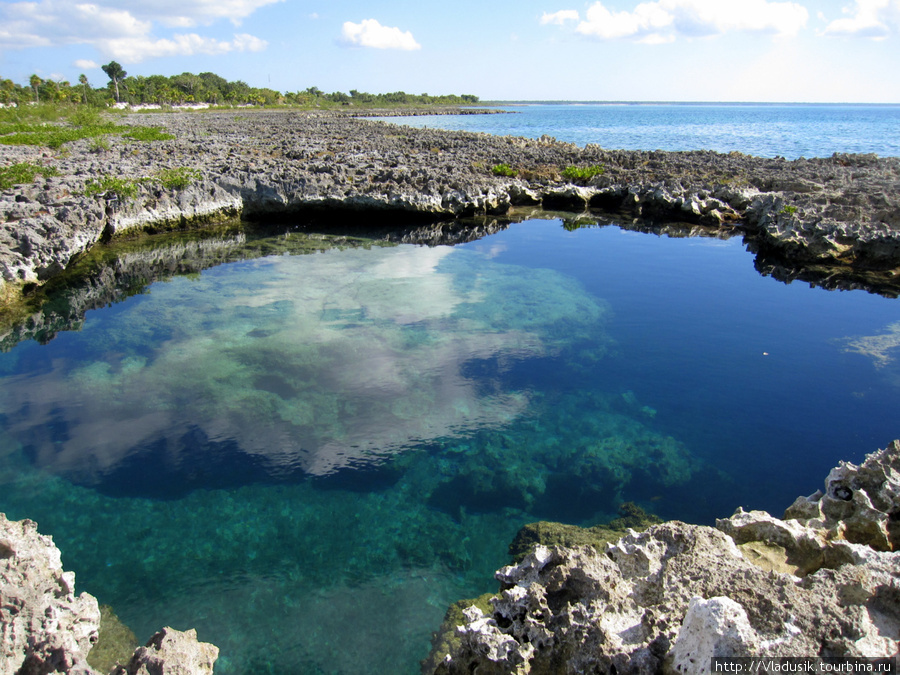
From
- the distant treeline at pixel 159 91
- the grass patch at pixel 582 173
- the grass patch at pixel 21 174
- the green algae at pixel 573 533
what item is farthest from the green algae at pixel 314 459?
the distant treeline at pixel 159 91

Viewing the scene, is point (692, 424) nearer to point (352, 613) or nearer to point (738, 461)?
point (738, 461)

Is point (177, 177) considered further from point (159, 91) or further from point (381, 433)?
point (159, 91)

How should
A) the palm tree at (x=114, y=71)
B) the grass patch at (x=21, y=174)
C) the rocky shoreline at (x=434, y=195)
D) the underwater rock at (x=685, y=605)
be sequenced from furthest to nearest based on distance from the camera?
the palm tree at (x=114, y=71) → the grass patch at (x=21, y=174) → the rocky shoreline at (x=434, y=195) → the underwater rock at (x=685, y=605)

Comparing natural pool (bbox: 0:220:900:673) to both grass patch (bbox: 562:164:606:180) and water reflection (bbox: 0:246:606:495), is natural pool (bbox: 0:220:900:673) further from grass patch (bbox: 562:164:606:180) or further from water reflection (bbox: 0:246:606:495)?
grass patch (bbox: 562:164:606:180)

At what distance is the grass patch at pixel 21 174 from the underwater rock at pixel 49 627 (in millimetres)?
15410

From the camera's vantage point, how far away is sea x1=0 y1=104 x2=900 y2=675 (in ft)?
16.7

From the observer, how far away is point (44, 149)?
954 inches

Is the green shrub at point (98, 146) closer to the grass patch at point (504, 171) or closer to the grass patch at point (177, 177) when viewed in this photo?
the grass patch at point (177, 177)

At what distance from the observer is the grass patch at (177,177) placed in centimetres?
1706

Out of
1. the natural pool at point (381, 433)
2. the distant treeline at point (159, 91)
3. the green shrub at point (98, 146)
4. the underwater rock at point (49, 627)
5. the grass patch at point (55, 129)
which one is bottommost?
the natural pool at point (381, 433)

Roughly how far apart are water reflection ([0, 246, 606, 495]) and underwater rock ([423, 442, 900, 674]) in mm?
3657

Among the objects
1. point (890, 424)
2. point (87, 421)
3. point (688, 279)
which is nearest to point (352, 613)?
point (87, 421)

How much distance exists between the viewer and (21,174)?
15750mm

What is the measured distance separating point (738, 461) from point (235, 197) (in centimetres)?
1730
